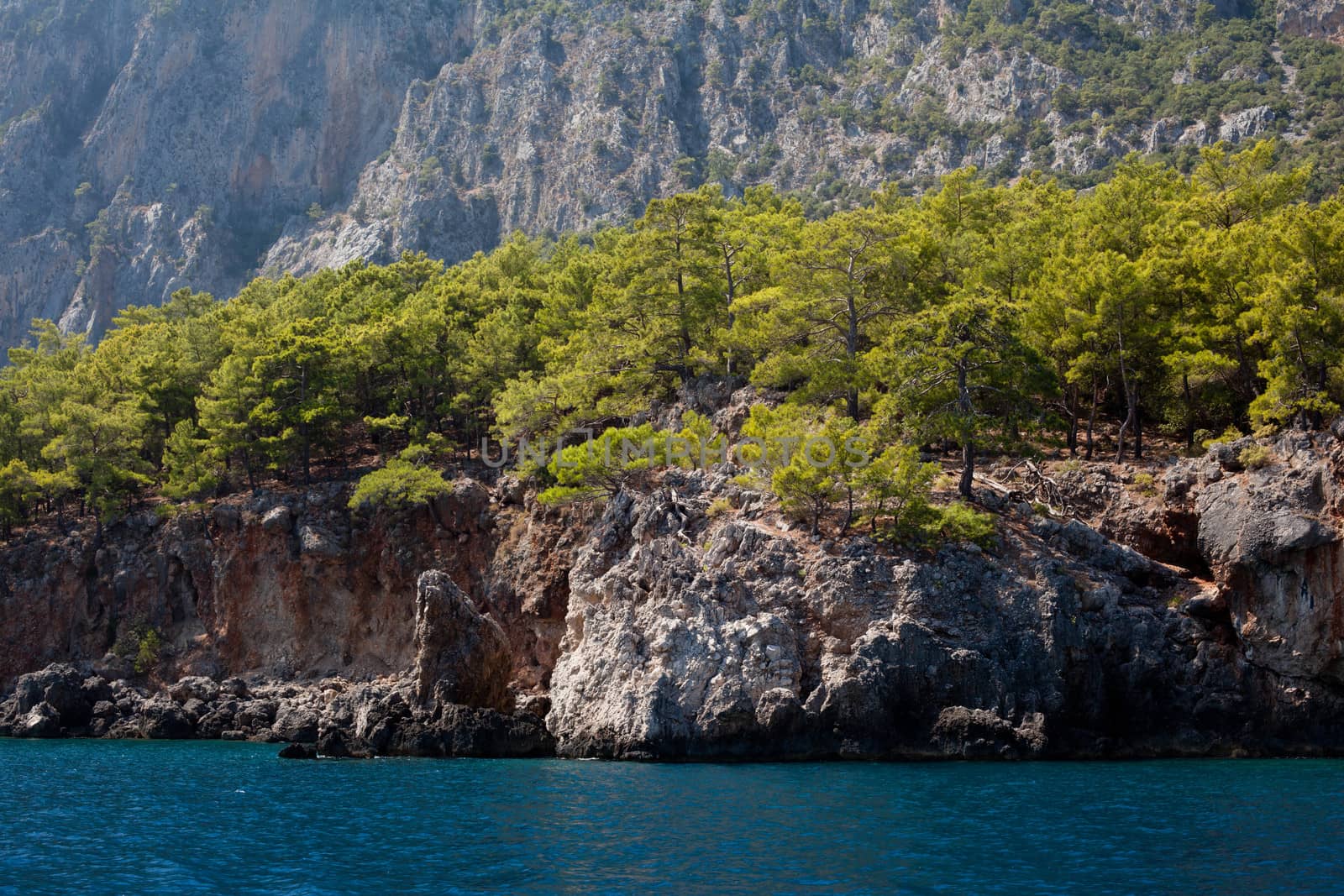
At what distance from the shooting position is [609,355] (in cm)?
6000

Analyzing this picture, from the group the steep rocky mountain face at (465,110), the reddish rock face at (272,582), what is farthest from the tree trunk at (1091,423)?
the steep rocky mountain face at (465,110)

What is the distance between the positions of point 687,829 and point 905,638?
14.5 metres

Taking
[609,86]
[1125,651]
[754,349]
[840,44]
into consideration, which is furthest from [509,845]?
[840,44]

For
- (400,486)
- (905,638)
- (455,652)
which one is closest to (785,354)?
(905,638)

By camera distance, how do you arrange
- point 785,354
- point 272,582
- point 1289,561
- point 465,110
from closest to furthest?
point 1289,561 < point 785,354 < point 272,582 < point 465,110

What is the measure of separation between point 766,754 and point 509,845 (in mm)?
14879

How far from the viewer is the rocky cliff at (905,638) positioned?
4066cm

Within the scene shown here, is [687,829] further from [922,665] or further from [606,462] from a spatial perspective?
[606,462]

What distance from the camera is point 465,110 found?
152625 mm

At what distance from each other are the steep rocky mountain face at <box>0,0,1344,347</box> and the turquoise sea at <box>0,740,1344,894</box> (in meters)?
99.8

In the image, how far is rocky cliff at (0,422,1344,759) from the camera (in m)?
40.7

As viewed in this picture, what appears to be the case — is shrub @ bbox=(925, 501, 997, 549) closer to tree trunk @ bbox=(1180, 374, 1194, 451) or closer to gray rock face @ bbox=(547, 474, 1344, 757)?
gray rock face @ bbox=(547, 474, 1344, 757)

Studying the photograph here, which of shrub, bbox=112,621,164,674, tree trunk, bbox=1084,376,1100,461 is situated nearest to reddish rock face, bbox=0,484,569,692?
shrub, bbox=112,621,164,674

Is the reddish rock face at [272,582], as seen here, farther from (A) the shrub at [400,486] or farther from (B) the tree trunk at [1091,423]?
(B) the tree trunk at [1091,423]
